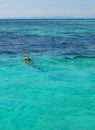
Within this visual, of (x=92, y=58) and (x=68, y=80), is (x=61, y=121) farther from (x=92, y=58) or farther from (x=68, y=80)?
(x=92, y=58)

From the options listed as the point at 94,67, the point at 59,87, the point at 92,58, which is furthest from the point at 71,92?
the point at 92,58

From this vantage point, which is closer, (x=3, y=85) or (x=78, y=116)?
(x=78, y=116)

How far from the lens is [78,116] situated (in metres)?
11.2

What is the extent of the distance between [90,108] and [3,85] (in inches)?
198

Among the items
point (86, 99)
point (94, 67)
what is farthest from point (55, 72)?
point (86, 99)

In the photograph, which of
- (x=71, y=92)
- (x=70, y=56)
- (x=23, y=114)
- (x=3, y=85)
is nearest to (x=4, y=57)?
(x=70, y=56)

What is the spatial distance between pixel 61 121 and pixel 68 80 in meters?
5.39

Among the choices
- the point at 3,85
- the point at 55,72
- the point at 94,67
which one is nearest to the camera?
the point at 3,85

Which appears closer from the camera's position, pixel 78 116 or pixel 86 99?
pixel 78 116

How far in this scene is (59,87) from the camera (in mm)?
14633

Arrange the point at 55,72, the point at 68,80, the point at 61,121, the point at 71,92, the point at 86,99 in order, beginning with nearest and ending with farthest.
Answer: the point at 61,121 → the point at 86,99 → the point at 71,92 → the point at 68,80 → the point at 55,72

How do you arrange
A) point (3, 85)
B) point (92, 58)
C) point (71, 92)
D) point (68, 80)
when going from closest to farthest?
1. point (71, 92)
2. point (3, 85)
3. point (68, 80)
4. point (92, 58)

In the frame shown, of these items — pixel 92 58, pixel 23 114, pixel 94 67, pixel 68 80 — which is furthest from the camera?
pixel 92 58

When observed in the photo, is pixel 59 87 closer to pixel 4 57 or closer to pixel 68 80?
pixel 68 80
